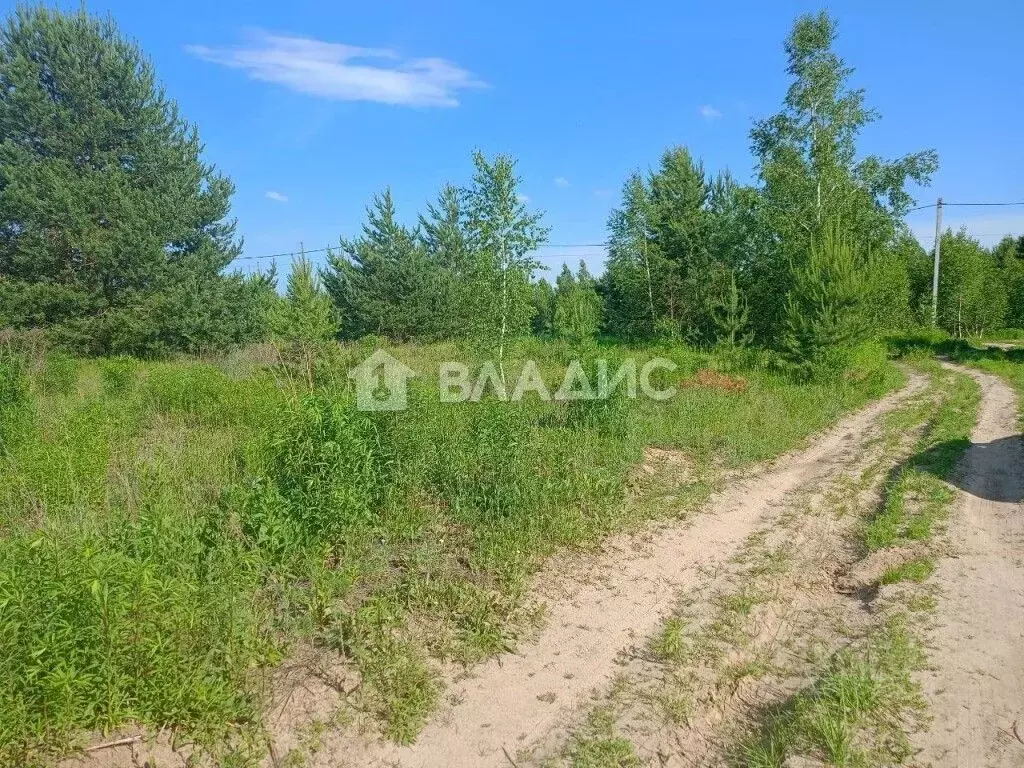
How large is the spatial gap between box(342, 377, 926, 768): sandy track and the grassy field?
7.6 inches

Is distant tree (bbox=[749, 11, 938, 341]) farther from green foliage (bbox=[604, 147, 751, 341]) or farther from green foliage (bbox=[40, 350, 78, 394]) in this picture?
green foliage (bbox=[40, 350, 78, 394])

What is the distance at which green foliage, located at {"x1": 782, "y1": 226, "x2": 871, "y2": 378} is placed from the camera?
46.0ft

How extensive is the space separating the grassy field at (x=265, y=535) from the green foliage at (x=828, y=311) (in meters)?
6.25

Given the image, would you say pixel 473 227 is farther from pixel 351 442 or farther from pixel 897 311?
pixel 897 311

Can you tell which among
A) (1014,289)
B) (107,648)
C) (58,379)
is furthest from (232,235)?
(1014,289)

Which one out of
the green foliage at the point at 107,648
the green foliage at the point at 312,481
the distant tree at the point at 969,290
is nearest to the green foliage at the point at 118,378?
the green foliage at the point at 312,481

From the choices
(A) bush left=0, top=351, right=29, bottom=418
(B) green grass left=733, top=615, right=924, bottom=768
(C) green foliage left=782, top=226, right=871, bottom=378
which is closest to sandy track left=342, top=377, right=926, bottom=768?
(B) green grass left=733, top=615, right=924, bottom=768

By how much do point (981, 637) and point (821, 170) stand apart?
16902mm

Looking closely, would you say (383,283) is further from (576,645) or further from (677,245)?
(576,645)

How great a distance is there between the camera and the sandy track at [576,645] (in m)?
3.22

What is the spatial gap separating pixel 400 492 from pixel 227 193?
53.2 ft

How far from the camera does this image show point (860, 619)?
435 centimetres

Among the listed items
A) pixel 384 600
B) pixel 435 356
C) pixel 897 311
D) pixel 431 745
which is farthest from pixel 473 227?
pixel 897 311

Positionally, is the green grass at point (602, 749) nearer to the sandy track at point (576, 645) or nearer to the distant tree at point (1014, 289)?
the sandy track at point (576, 645)
